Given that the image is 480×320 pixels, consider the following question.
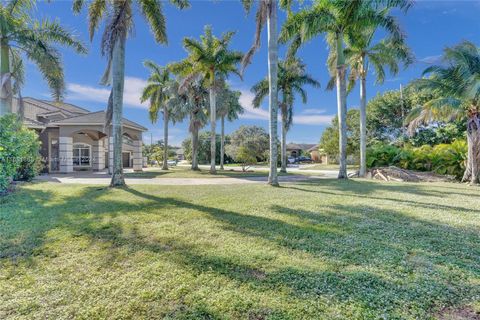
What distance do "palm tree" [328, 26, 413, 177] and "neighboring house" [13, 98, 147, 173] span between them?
691 inches

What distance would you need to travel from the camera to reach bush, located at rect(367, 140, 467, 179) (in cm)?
1535

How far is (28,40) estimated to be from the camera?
12.6 m

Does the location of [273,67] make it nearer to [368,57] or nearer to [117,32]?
[117,32]

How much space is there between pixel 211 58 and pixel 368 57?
11.3 metres

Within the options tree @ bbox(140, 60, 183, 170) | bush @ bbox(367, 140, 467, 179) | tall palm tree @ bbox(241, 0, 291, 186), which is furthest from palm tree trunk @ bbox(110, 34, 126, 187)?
bush @ bbox(367, 140, 467, 179)

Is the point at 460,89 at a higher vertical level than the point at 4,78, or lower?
lower

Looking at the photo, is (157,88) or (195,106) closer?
(195,106)

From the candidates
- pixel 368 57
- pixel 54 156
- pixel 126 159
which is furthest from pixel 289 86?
pixel 126 159

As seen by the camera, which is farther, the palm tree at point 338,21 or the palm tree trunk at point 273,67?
the palm tree at point 338,21

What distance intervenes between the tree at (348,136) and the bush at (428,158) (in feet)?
31.7

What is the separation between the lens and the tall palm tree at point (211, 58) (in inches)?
796

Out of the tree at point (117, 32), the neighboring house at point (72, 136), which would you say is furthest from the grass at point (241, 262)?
the neighboring house at point (72, 136)

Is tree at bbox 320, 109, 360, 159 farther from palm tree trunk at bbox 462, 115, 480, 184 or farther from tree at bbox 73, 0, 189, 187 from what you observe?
tree at bbox 73, 0, 189, 187

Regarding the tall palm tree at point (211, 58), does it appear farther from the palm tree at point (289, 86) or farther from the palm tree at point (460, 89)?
the palm tree at point (460, 89)
